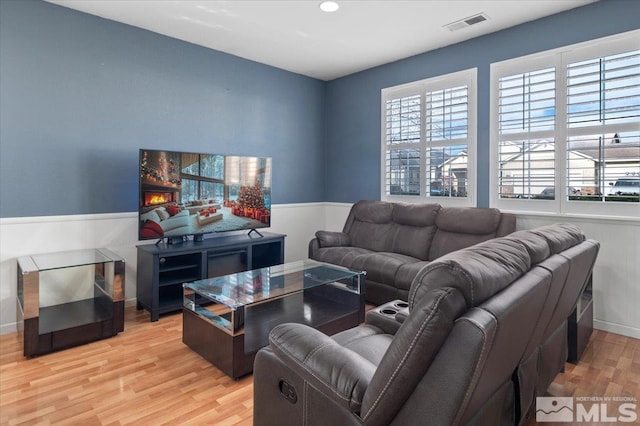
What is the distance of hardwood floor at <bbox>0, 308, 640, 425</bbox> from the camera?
199 centimetres

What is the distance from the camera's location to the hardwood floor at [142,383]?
199 centimetres

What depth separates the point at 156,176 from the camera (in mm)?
3416

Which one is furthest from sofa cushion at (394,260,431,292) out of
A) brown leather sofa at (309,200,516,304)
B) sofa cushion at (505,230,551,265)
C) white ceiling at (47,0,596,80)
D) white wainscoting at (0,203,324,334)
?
white wainscoting at (0,203,324,334)

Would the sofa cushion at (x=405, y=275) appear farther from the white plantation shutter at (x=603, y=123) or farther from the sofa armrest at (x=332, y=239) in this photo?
the white plantation shutter at (x=603, y=123)

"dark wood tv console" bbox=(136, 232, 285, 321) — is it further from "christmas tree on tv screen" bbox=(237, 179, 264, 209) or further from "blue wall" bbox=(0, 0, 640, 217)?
"blue wall" bbox=(0, 0, 640, 217)

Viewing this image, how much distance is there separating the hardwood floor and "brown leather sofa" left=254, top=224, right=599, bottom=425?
656 millimetres

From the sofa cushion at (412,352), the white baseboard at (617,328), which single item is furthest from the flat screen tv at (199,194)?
the white baseboard at (617,328)

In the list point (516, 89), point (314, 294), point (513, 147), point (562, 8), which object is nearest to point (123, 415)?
point (314, 294)

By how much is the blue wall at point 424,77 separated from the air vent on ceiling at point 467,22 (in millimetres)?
372

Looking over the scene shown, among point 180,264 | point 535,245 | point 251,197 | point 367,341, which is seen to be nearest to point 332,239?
point 251,197

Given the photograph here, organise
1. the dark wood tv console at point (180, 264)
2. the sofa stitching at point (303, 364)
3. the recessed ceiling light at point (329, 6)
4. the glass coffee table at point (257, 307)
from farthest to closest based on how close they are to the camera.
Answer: the dark wood tv console at point (180, 264), the recessed ceiling light at point (329, 6), the glass coffee table at point (257, 307), the sofa stitching at point (303, 364)

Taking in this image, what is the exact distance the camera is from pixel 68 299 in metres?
3.36

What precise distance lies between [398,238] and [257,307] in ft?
5.96

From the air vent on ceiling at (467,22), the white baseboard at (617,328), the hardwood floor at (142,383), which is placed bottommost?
the hardwood floor at (142,383)
